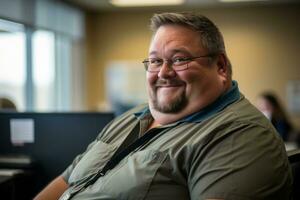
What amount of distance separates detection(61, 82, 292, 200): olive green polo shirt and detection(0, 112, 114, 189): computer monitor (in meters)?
0.52

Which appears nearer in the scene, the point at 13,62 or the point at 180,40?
the point at 180,40

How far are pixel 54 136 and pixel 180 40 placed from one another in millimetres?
895

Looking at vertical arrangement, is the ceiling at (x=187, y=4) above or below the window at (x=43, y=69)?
above

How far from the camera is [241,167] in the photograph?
102 centimetres

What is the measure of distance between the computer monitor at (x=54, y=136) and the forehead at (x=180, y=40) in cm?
59

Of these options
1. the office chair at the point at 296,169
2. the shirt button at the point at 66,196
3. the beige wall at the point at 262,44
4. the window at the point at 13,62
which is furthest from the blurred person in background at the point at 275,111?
the shirt button at the point at 66,196

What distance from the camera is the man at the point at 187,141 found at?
3.39ft

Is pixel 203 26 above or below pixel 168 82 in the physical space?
above

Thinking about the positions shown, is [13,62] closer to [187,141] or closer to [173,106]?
[173,106]

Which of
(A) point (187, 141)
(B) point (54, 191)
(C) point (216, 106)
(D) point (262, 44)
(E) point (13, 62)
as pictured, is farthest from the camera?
(D) point (262, 44)

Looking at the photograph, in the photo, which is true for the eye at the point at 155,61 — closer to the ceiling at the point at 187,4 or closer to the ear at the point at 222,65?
the ear at the point at 222,65

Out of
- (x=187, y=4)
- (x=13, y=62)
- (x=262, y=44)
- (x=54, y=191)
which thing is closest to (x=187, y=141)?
(x=54, y=191)

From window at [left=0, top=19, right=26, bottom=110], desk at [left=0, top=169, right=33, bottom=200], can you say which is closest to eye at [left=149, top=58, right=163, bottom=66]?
desk at [left=0, top=169, right=33, bottom=200]

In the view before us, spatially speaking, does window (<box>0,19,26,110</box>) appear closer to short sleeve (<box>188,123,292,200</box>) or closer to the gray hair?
the gray hair
